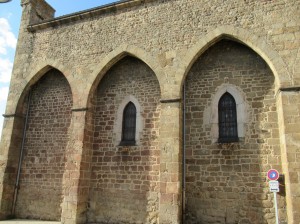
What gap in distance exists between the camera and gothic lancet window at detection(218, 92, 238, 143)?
734 centimetres

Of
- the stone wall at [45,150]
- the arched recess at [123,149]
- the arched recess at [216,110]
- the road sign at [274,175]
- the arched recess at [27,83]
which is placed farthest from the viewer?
the arched recess at [27,83]

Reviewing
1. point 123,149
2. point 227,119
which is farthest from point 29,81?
point 227,119

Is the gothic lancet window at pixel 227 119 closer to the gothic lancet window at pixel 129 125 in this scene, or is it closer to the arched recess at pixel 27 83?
the gothic lancet window at pixel 129 125

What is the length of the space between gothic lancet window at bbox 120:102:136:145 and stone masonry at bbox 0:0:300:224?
191 mm

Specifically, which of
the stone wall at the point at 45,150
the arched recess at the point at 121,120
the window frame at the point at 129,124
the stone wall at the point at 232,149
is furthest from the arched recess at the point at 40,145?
the stone wall at the point at 232,149

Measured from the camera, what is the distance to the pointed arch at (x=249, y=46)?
6785 mm

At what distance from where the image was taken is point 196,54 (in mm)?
7754

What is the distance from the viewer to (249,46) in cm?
730

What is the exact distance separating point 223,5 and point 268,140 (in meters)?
4.04

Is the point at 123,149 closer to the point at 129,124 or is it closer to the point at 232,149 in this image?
the point at 129,124

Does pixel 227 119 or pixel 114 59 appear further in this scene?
pixel 114 59

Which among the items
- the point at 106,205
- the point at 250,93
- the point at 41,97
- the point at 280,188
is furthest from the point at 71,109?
the point at 280,188

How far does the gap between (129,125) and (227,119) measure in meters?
2.99

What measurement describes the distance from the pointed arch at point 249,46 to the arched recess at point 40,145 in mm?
4505
